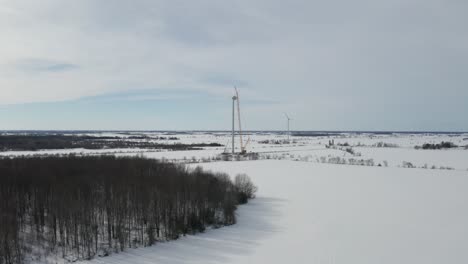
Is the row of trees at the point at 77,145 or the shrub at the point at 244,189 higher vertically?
the row of trees at the point at 77,145

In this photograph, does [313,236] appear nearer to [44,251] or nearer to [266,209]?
[266,209]

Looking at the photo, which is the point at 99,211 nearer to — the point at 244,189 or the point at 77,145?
the point at 244,189

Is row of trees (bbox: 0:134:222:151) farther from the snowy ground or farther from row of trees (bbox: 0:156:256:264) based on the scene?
row of trees (bbox: 0:156:256:264)

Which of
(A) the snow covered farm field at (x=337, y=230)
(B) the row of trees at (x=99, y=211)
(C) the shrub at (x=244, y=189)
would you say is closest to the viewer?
(A) the snow covered farm field at (x=337, y=230)

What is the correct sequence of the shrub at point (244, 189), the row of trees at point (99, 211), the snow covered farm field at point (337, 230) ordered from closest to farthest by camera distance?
the snow covered farm field at point (337, 230), the row of trees at point (99, 211), the shrub at point (244, 189)

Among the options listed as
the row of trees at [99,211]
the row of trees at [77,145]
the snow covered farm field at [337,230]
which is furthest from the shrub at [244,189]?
the row of trees at [77,145]

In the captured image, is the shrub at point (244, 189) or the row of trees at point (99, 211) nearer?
the row of trees at point (99, 211)

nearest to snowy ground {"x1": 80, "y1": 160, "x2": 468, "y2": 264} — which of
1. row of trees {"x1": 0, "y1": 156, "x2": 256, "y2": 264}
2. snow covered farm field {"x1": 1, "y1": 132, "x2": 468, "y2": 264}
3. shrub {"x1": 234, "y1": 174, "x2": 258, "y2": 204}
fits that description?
snow covered farm field {"x1": 1, "y1": 132, "x2": 468, "y2": 264}

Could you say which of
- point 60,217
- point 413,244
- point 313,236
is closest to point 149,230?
point 60,217

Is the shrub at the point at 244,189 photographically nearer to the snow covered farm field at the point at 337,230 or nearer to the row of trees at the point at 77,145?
the snow covered farm field at the point at 337,230
